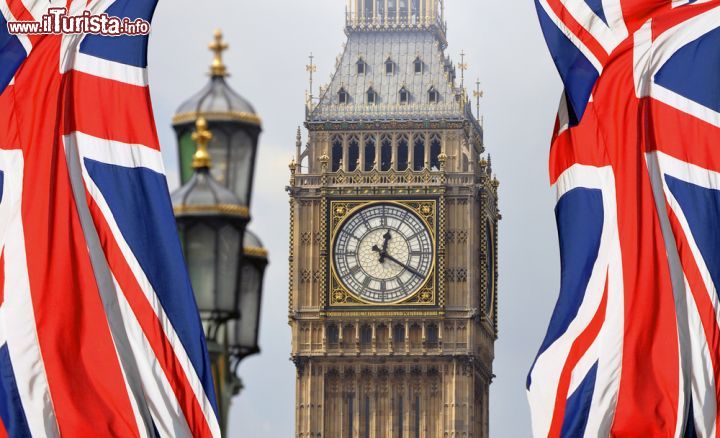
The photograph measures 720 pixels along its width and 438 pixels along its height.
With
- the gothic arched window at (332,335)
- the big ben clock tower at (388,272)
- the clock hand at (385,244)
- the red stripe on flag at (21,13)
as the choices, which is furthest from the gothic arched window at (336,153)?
the red stripe on flag at (21,13)

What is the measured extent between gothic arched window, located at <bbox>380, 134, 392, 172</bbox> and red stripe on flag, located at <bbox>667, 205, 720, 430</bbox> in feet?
217

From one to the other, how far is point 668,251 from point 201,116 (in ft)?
46.0

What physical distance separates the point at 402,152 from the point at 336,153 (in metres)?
2.65

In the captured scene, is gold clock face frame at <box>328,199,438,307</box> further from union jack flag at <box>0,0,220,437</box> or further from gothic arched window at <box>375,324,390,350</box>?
union jack flag at <box>0,0,220,437</box>

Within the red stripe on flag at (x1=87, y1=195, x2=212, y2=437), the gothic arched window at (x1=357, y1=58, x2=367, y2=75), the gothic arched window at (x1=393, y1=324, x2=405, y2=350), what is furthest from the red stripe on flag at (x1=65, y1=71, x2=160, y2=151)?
the gothic arched window at (x1=357, y1=58, x2=367, y2=75)

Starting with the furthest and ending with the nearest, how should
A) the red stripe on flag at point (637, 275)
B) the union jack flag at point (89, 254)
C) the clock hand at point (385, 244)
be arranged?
the clock hand at point (385, 244)
the red stripe on flag at point (637, 275)
the union jack flag at point (89, 254)

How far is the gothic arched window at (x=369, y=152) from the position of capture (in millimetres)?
104750

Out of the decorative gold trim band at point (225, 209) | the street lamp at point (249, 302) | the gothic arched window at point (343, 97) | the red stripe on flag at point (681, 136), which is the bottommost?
the street lamp at point (249, 302)

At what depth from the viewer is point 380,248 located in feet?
335

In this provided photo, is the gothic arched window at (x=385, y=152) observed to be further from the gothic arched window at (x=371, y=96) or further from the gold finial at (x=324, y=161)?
the gold finial at (x=324, y=161)

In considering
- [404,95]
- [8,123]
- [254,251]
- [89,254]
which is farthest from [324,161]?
[254,251]

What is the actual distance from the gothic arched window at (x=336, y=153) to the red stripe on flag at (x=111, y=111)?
70.9 m

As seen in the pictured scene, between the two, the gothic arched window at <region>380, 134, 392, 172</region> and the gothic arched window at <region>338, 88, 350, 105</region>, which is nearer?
the gothic arched window at <region>380, 134, 392, 172</region>

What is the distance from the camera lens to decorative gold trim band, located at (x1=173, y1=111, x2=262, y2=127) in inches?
995
